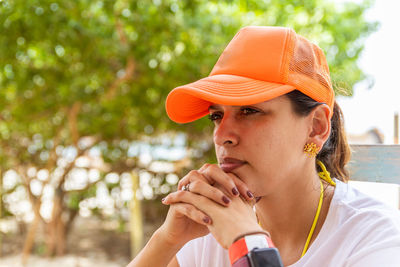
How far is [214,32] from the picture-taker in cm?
387

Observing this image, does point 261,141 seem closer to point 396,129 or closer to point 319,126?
point 319,126

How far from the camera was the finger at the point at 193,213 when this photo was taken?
1.17 m

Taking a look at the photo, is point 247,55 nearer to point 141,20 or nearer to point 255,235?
point 255,235

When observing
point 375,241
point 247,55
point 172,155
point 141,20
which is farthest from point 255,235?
point 172,155

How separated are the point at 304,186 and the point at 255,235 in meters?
0.36

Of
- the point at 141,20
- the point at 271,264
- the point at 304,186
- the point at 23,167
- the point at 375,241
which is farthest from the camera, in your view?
the point at 23,167

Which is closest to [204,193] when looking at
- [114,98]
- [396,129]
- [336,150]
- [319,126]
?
[319,126]

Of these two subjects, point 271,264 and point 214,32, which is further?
point 214,32

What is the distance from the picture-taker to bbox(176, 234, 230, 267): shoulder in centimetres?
142

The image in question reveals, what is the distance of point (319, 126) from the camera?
4.24 ft

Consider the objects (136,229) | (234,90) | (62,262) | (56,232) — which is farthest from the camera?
(56,232)

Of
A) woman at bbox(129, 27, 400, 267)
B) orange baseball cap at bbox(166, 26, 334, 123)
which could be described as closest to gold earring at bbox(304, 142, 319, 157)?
woman at bbox(129, 27, 400, 267)

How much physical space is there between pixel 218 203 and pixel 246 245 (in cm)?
17

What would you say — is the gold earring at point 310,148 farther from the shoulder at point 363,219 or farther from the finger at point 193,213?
the finger at point 193,213
